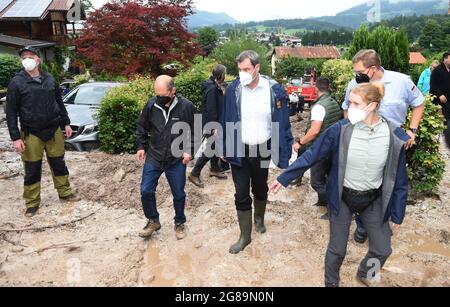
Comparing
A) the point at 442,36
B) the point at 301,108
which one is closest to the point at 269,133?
the point at 301,108

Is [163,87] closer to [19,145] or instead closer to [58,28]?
[19,145]

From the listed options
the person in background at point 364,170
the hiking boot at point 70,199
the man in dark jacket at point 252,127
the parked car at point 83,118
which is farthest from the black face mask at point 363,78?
the parked car at point 83,118

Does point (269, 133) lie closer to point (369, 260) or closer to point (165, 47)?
point (369, 260)

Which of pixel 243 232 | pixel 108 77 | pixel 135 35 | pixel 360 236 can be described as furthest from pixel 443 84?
pixel 108 77

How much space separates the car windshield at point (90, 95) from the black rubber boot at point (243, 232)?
229 inches

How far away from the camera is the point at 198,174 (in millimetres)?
6047

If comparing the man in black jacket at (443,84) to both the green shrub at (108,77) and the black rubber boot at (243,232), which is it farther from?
the green shrub at (108,77)

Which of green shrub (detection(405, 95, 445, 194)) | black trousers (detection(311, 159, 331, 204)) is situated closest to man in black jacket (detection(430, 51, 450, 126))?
green shrub (detection(405, 95, 445, 194))

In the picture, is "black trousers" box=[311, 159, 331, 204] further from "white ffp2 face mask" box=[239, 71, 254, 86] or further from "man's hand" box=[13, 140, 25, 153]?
"man's hand" box=[13, 140, 25, 153]

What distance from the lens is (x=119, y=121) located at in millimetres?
7172

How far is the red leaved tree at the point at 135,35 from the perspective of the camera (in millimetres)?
12484

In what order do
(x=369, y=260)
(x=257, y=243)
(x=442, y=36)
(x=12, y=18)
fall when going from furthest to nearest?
(x=442, y=36) → (x=12, y=18) → (x=257, y=243) → (x=369, y=260)

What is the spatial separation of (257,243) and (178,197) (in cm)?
98

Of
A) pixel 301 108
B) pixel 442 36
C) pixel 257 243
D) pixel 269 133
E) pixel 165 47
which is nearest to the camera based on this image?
pixel 269 133
